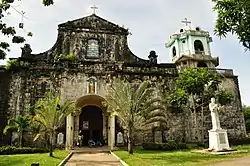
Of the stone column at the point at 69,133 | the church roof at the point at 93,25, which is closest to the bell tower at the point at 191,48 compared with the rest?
the church roof at the point at 93,25

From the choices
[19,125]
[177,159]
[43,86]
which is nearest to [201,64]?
[177,159]

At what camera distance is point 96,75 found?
2255 centimetres

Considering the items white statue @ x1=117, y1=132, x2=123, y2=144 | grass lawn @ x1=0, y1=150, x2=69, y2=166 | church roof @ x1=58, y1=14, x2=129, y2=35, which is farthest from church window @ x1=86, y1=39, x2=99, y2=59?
grass lawn @ x1=0, y1=150, x2=69, y2=166

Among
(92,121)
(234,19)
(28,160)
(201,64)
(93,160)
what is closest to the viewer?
(234,19)

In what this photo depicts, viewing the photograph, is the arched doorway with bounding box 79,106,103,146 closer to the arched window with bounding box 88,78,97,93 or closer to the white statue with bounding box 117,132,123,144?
the white statue with bounding box 117,132,123,144

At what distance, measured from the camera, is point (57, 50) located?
Result: 24.0 m

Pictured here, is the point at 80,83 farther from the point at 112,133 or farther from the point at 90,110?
the point at 112,133

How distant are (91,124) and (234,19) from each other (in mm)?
19525

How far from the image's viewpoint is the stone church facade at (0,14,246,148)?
2158 cm

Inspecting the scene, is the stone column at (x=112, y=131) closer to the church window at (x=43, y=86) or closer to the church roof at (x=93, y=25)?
the church window at (x=43, y=86)

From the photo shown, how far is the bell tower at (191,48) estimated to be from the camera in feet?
83.7

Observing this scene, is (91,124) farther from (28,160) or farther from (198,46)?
(198,46)

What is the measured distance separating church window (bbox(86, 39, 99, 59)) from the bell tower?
8.31 m

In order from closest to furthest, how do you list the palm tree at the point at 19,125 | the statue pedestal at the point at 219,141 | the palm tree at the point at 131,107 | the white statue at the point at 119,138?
1. the statue pedestal at the point at 219,141
2. the palm tree at the point at 131,107
3. the palm tree at the point at 19,125
4. the white statue at the point at 119,138
